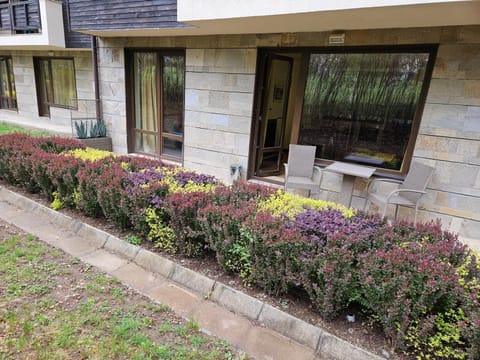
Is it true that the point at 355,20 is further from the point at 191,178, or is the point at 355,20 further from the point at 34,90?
the point at 34,90

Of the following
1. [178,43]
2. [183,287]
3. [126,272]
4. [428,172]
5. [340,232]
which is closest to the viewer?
[340,232]

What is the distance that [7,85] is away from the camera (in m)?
11.5

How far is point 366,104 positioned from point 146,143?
4.90m

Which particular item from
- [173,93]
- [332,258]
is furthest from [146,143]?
[332,258]

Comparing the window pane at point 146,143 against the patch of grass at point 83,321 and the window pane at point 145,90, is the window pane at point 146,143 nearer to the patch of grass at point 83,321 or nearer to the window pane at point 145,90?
the window pane at point 145,90

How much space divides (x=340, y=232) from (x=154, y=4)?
498cm

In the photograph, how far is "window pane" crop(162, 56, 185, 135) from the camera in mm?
6244

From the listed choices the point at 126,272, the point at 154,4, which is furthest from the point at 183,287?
the point at 154,4

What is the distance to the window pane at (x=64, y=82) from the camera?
9.09 m

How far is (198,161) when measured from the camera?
6090 mm

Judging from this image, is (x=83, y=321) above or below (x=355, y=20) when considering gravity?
below

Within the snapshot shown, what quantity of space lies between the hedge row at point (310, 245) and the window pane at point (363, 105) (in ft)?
6.86

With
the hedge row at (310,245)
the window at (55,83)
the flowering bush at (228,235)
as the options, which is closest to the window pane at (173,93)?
the hedge row at (310,245)

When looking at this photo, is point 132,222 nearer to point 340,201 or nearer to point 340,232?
point 340,232
